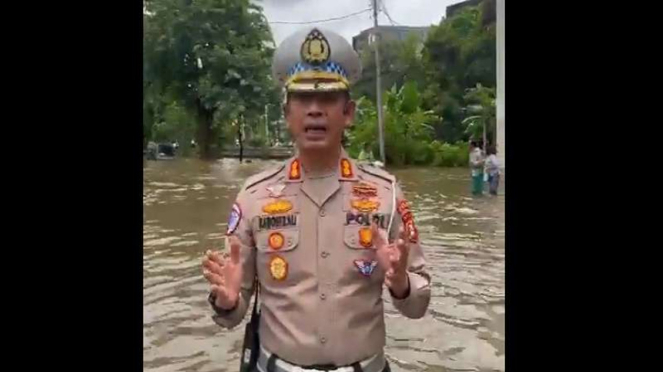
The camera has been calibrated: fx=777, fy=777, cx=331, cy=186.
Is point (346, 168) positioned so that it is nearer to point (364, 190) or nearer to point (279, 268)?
point (364, 190)

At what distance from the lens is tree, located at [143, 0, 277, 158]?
4.67m

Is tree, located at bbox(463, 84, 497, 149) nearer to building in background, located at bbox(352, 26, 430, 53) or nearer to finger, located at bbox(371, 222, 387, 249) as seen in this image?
building in background, located at bbox(352, 26, 430, 53)

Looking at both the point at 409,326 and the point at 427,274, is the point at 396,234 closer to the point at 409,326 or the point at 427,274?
the point at 427,274

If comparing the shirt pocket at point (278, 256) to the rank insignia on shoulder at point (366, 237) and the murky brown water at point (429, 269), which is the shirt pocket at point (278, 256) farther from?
the murky brown water at point (429, 269)

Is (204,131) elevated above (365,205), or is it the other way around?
(204,131)

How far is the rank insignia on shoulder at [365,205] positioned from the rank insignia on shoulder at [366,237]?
39mm

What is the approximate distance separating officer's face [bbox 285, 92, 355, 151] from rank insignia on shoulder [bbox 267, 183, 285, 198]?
0.09 metres

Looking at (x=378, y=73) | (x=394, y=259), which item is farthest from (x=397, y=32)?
(x=394, y=259)

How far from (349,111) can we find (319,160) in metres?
0.11

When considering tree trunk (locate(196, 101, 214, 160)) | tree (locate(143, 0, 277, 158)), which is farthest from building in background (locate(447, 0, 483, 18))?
tree trunk (locate(196, 101, 214, 160))

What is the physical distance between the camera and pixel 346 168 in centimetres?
152

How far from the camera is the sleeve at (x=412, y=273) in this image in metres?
1.42
